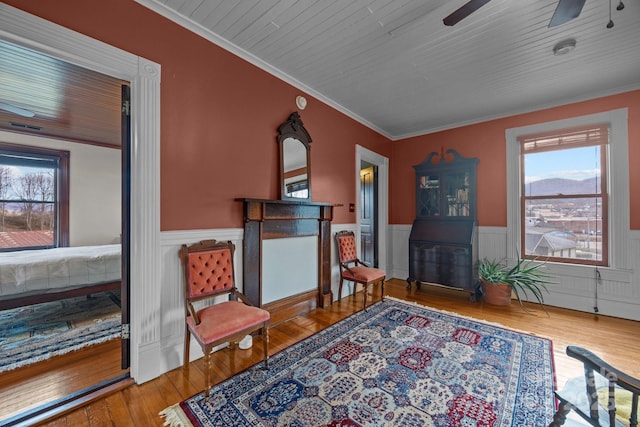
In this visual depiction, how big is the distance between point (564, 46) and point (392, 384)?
342 centimetres

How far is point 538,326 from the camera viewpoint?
118 inches

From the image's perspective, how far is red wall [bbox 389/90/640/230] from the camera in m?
3.21

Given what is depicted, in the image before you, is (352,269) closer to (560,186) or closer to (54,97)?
(560,186)

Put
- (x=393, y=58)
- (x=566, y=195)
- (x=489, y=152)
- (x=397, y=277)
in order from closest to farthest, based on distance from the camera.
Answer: (x=393, y=58), (x=566, y=195), (x=489, y=152), (x=397, y=277)

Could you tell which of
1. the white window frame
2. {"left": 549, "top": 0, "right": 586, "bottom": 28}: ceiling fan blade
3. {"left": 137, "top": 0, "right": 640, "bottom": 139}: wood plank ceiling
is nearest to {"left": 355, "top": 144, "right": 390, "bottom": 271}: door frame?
{"left": 137, "top": 0, "right": 640, "bottom": 139}: wood plank ceiling

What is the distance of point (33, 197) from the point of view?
4.40m

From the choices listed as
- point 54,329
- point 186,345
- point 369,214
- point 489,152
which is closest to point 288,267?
point 186,345

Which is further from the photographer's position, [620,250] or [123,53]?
[620,250]

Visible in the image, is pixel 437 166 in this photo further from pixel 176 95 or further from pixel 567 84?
pixel 176 95

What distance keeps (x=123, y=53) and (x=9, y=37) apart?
0.55 metres

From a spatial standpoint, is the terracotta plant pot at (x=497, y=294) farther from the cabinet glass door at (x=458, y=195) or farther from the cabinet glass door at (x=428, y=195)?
the cabinet glass door at (x=428, y=195)

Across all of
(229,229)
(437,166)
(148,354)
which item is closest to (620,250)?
(437,166)

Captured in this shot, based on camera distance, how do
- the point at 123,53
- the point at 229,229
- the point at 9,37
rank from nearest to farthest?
the point at 9,37 < the point at 123,53 < the point at 229,229

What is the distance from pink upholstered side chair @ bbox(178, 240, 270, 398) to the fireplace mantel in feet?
0.83
